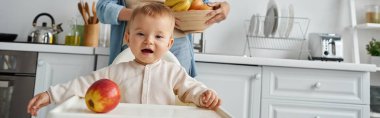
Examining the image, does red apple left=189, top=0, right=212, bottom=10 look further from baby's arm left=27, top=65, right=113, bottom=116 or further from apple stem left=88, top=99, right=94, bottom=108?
apple stem left=88, top=99, right=94, bottom=108

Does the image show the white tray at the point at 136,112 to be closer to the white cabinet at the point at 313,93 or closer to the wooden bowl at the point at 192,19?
the wooden bowl at the point at 192,19

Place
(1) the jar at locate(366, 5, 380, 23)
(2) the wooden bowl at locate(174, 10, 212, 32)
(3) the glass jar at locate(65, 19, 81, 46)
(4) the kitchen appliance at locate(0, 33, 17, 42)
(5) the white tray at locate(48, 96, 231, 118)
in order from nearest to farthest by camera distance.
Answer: (5) the white tray at locate(48, 96, 231, 118) → (2) the wooden bowl at locate(174, 10, 212, 32) → (4) the kitchen appliance at locate(0, 33, 17, 42) → (3) the glass jar at locate(65, 19, 81, 46) → (1) the jar at locate(366, 5, 380, 23)

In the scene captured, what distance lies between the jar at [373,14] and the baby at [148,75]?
1857 mm

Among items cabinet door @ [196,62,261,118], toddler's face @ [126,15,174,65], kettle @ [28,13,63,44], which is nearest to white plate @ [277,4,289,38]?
cabinet door @ [196,62,261,118]

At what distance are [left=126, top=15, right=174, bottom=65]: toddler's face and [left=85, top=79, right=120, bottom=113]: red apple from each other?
24 cm

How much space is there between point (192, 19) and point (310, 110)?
102 centimetres

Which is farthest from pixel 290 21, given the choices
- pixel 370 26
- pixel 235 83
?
pixel 235 83

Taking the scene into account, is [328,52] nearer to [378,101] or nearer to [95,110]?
[378,101]

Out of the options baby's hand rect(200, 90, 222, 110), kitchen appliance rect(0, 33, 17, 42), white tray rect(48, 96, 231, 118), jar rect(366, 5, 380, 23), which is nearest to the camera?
white tray rect(48, 96, 231, 118)

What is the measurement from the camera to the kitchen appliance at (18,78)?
188 centimetres

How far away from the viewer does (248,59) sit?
1.85 metres

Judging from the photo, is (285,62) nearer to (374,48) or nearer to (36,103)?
(374,48)

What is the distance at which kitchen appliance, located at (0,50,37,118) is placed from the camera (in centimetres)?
188

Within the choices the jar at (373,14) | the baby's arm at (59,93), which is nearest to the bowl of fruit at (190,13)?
the baby's arm at (59,93)
